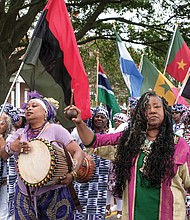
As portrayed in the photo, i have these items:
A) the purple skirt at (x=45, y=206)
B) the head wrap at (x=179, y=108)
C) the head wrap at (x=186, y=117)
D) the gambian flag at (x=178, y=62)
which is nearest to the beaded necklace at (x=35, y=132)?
the purple skirt at (x=45, y=206)

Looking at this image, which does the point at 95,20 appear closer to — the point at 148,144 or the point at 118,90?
the point at 148,144

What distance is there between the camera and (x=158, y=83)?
9250mm

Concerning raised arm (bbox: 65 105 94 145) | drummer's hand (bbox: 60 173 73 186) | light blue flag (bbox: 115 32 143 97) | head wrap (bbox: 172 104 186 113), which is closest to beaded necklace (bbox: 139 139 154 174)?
raised arm (bbox: 65 105 94 145)

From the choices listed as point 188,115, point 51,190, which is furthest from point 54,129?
point 188,115

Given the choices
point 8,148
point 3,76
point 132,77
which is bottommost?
point 8,148

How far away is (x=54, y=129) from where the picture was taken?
4551mm

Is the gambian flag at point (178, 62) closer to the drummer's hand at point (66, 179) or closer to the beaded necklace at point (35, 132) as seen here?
the beaded necklace at point (35, 132)

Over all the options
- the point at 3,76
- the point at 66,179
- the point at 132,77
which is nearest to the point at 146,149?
the point at 66,179

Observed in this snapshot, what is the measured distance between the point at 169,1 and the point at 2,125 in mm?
10986

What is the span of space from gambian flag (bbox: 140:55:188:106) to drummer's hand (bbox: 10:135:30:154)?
16.1ft

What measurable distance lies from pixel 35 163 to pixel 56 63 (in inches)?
72.7

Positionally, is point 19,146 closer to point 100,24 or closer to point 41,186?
point 41,186

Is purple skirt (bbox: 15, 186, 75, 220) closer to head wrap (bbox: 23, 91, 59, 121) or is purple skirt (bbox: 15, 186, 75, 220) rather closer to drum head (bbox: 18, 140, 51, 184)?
drum head (bbox: 18, 140, 51, 184)

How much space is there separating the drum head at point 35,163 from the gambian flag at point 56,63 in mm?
1240
